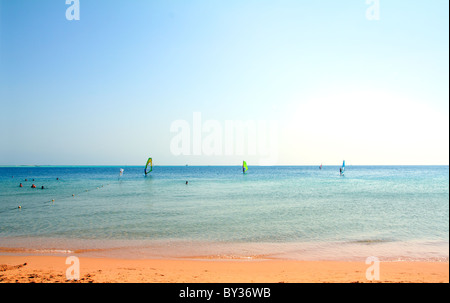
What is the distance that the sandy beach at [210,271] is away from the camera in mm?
7086

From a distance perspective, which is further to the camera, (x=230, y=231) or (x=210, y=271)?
(x=230, y=231)

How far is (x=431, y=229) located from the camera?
13672 mm

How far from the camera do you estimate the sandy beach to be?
709 cm

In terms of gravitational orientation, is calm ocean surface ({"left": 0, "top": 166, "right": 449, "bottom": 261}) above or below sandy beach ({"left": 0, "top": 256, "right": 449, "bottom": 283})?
below

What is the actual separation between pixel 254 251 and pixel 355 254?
12.1 ft

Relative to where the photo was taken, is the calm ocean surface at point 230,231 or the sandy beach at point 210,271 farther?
the calm ocean surface at point 230,231

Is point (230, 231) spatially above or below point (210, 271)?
below

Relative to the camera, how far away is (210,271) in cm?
818

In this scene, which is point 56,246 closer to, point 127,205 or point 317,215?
point 127,205

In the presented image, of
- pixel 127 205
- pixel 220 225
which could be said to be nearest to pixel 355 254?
pixel 220 225

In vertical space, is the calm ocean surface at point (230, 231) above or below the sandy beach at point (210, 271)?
below

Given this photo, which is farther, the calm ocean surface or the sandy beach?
the calm ocean surface
